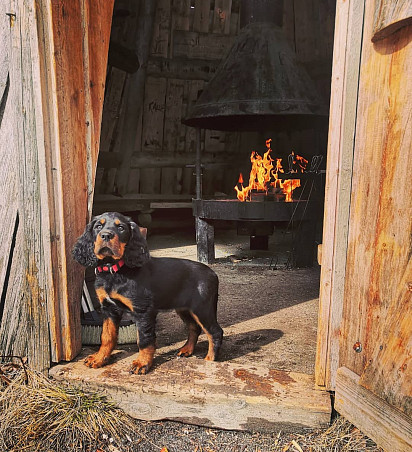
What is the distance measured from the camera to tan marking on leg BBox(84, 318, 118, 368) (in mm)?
2465

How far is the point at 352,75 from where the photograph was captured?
192 centimetres

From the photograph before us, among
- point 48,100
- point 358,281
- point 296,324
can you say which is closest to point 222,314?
point 296,324

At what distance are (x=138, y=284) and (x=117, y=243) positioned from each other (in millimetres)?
287

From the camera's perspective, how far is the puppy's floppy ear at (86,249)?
2227 millimetres

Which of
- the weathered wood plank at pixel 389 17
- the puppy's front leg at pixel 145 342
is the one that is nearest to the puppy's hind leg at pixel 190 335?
the puppy's front leg at pixel 145 342

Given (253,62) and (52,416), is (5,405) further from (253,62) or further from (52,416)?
(253,62)

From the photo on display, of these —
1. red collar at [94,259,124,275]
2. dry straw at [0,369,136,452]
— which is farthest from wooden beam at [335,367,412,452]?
red collar at [94,259,124,275]

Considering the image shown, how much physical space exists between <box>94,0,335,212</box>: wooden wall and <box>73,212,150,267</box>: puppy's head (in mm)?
4652

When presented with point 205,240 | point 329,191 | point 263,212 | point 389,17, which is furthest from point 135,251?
point 205,240

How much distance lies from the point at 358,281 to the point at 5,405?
1965 millimetres

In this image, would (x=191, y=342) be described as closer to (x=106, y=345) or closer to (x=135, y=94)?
(x=106, y=345)

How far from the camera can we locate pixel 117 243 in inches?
84.7

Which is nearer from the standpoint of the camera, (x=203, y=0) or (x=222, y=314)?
(x=222, y=314)

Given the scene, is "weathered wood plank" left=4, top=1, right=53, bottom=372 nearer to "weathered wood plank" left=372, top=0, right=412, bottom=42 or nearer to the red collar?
the red collar
